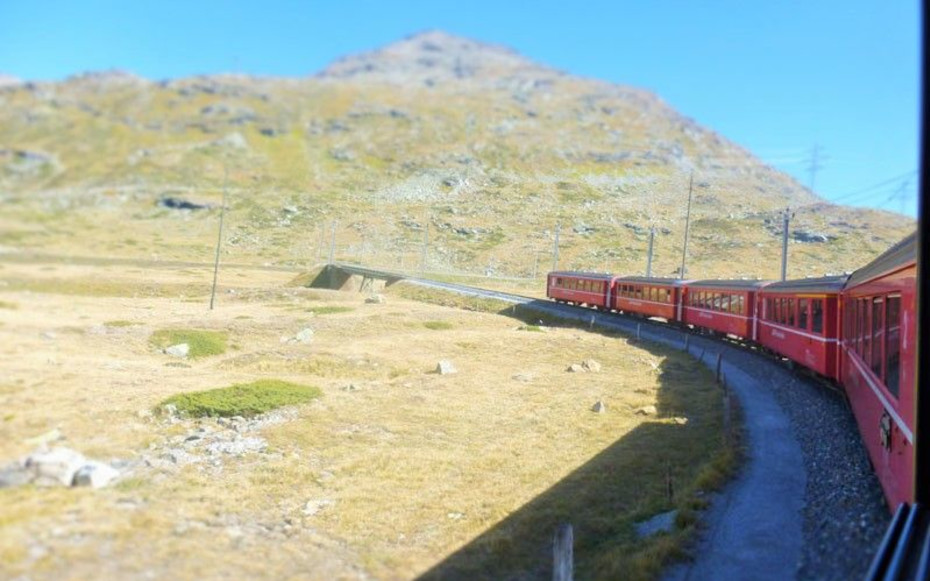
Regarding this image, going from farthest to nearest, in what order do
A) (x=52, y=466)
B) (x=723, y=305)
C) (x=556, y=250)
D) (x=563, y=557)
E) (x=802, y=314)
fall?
(x=556, y=250), (x=723, y=305), (x=802, y=314), (x=563, y=557), (x=52, y=466)

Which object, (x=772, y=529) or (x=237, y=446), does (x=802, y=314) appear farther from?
(x=237, y=446)

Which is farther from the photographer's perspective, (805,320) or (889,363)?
(805,320)

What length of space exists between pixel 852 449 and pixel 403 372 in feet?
55.6

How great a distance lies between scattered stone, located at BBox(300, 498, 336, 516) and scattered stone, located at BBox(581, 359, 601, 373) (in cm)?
1820

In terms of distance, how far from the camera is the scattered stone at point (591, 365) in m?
28.0

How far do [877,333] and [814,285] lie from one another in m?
10.7

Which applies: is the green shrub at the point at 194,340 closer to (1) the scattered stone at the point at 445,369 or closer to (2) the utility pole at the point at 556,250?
(1) the scattered stone at the point at 445,369

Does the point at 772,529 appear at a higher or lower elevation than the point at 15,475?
lower

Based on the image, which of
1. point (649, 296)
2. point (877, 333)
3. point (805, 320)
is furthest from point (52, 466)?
point (649, 296)

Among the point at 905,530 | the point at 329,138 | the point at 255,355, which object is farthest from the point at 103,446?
the point at 255,355

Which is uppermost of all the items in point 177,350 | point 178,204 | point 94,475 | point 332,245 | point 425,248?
point 425,248

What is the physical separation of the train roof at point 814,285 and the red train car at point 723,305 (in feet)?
10.3

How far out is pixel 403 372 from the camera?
84.1 feet

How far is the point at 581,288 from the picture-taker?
5244 cm
